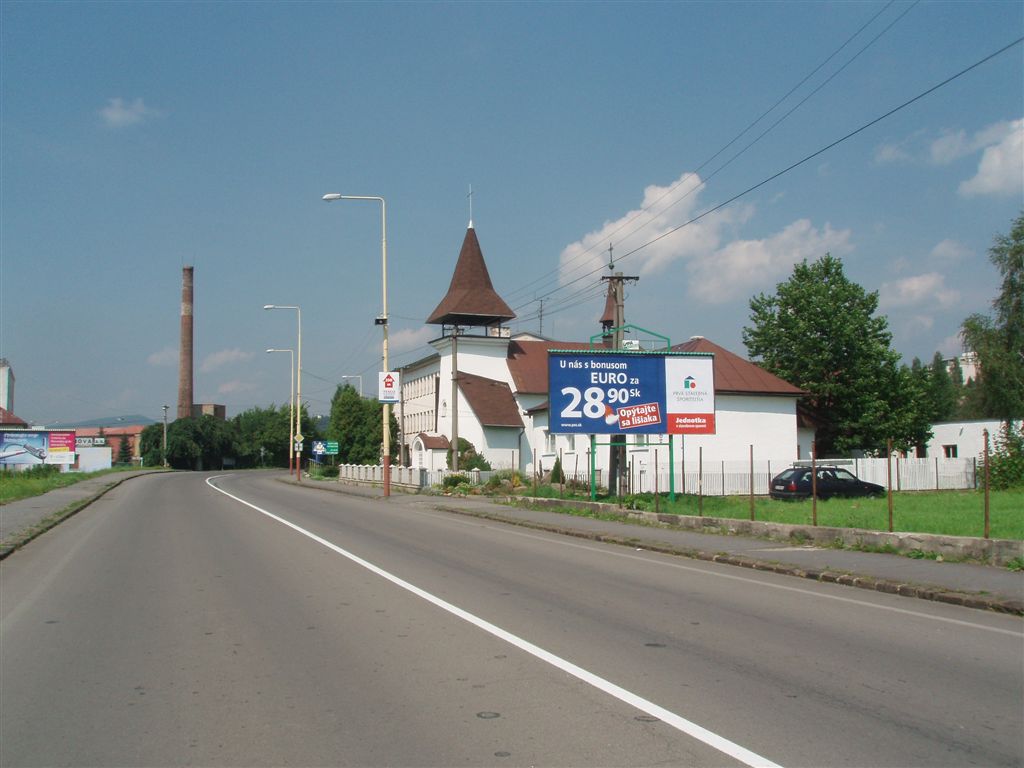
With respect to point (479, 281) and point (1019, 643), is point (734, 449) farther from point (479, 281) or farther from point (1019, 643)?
point (1019, 643)

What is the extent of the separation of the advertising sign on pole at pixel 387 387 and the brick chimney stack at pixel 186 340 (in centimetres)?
7078

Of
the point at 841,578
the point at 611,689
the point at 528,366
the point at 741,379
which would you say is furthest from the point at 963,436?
the point at 611,689

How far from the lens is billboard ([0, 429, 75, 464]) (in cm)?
7194

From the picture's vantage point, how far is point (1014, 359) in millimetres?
48375

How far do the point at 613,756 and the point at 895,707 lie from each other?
2.35 meters

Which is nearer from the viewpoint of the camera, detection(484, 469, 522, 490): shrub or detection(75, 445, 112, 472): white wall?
detection(484, 469, 522, 490): shrub

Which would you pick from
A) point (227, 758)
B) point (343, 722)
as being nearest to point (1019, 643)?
point (343, 722)

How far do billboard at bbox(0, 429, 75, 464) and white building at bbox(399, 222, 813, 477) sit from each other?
29605 mm

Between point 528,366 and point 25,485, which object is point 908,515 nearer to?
point 25,485

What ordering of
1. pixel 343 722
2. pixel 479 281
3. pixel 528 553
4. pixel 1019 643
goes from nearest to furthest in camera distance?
pixel 343 722 < pixel 1019 643 < pixel 528 553 < pixel 479 281

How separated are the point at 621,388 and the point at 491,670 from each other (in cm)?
2106

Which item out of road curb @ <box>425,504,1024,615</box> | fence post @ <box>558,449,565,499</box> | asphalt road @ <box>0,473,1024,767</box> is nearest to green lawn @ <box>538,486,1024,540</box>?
fence post @ <box>558,449,565,499</box>

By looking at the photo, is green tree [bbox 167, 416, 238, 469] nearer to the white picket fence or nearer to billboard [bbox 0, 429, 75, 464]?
billboard [bbox 0, 429, 75, 464]

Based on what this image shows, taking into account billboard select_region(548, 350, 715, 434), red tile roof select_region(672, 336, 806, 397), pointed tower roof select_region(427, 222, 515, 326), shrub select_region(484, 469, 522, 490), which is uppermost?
pointed tower roof select_region(427, 222, 515, 326)
